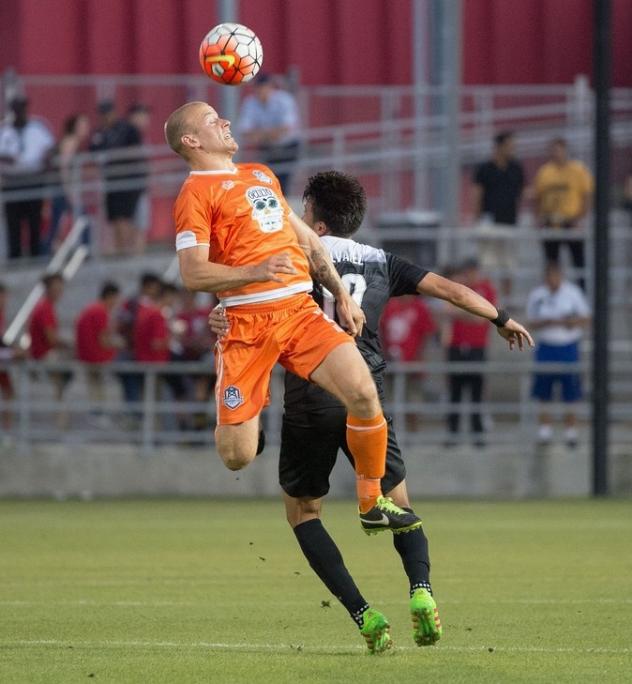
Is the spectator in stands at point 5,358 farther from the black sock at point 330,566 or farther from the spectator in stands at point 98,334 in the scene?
the black sock at point 330,566

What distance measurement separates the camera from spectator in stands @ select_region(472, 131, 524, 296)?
21.8 meters

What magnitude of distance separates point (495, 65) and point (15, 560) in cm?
1855

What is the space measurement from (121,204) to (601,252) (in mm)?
6887

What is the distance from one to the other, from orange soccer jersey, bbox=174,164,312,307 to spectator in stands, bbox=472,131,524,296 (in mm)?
13880

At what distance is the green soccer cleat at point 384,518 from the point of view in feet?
24.8

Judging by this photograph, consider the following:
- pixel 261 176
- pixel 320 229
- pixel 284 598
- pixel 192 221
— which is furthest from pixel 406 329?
pixel 192 221

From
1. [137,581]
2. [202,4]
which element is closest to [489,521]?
[137,581]

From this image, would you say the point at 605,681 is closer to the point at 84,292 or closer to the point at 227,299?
the point at 227,299

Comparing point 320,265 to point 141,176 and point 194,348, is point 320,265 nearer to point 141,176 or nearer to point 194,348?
point 194,348

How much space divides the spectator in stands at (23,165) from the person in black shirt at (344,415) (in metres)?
14.3

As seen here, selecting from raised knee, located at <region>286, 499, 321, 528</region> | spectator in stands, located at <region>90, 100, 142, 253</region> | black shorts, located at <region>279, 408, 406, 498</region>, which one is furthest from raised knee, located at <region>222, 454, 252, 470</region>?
spectator in stands, located at <region>90, 100, 142, 253</region>

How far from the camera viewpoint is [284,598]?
10266 mm

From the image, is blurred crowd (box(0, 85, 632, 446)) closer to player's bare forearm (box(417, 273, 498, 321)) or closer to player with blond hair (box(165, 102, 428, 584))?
player's bare forearm (box(417, 273, 498, 321))

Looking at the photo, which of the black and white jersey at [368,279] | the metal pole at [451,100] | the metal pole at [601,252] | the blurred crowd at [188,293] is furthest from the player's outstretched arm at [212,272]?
the metal pole at [451,100]
